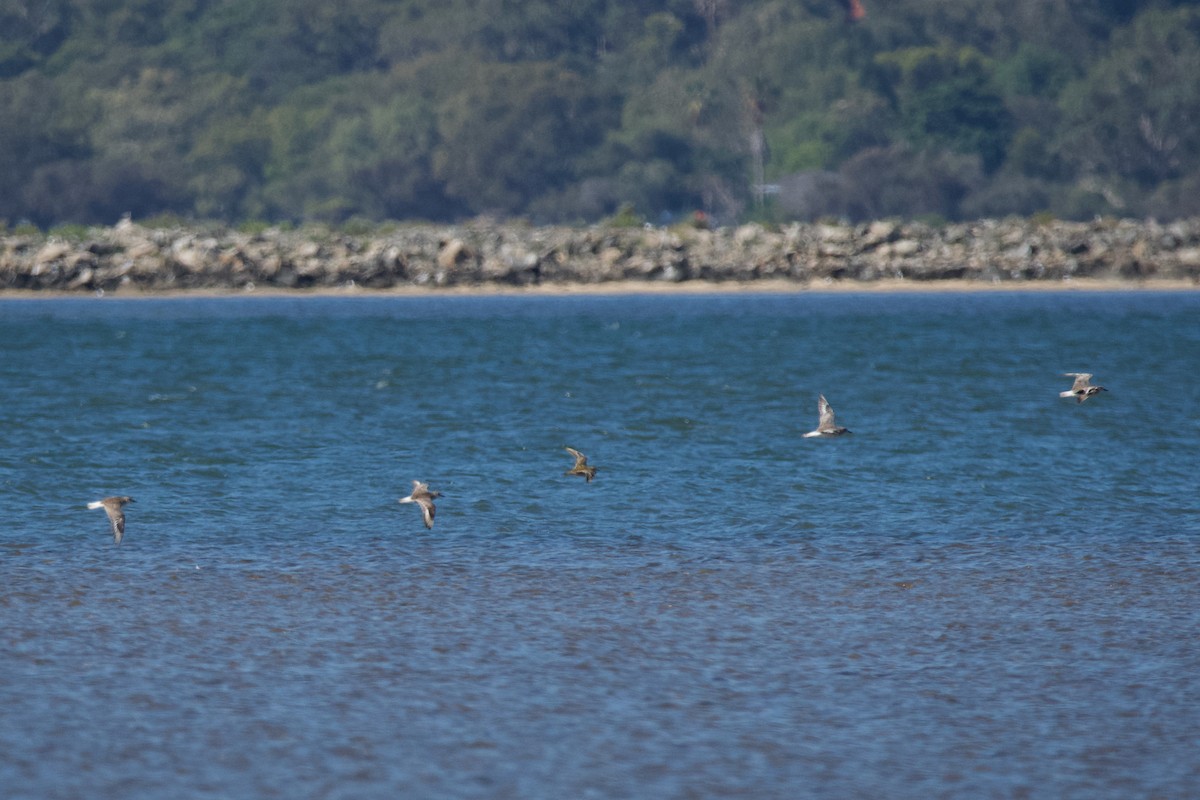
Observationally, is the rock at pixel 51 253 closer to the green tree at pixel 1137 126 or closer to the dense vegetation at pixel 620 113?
the dense vegetation at pixel 620 113

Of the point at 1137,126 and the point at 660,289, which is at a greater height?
the point at 1137,126

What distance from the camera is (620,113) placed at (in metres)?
158

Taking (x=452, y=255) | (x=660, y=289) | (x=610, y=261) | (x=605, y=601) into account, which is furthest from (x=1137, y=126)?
(x=605, y=601)

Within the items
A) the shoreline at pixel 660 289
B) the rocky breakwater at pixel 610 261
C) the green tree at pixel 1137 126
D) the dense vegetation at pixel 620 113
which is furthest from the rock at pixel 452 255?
the green tree at pixel 1137 126

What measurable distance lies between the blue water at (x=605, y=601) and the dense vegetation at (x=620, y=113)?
91.8m

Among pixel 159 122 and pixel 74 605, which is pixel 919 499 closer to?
pixel 74 605

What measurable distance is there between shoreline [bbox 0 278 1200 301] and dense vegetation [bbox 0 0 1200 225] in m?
37.1

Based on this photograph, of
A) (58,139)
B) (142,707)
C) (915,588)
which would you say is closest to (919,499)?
(915,588)

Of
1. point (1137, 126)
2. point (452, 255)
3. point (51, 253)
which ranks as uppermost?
point (1137, 126)

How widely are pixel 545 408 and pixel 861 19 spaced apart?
150m

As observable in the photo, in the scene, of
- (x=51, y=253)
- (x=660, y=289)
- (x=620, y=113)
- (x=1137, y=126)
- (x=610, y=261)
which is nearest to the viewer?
(x=51, y=253)

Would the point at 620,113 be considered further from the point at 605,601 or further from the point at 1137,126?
the point at 605,601

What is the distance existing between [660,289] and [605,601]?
6824 centimetres

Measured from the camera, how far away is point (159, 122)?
15838cm
